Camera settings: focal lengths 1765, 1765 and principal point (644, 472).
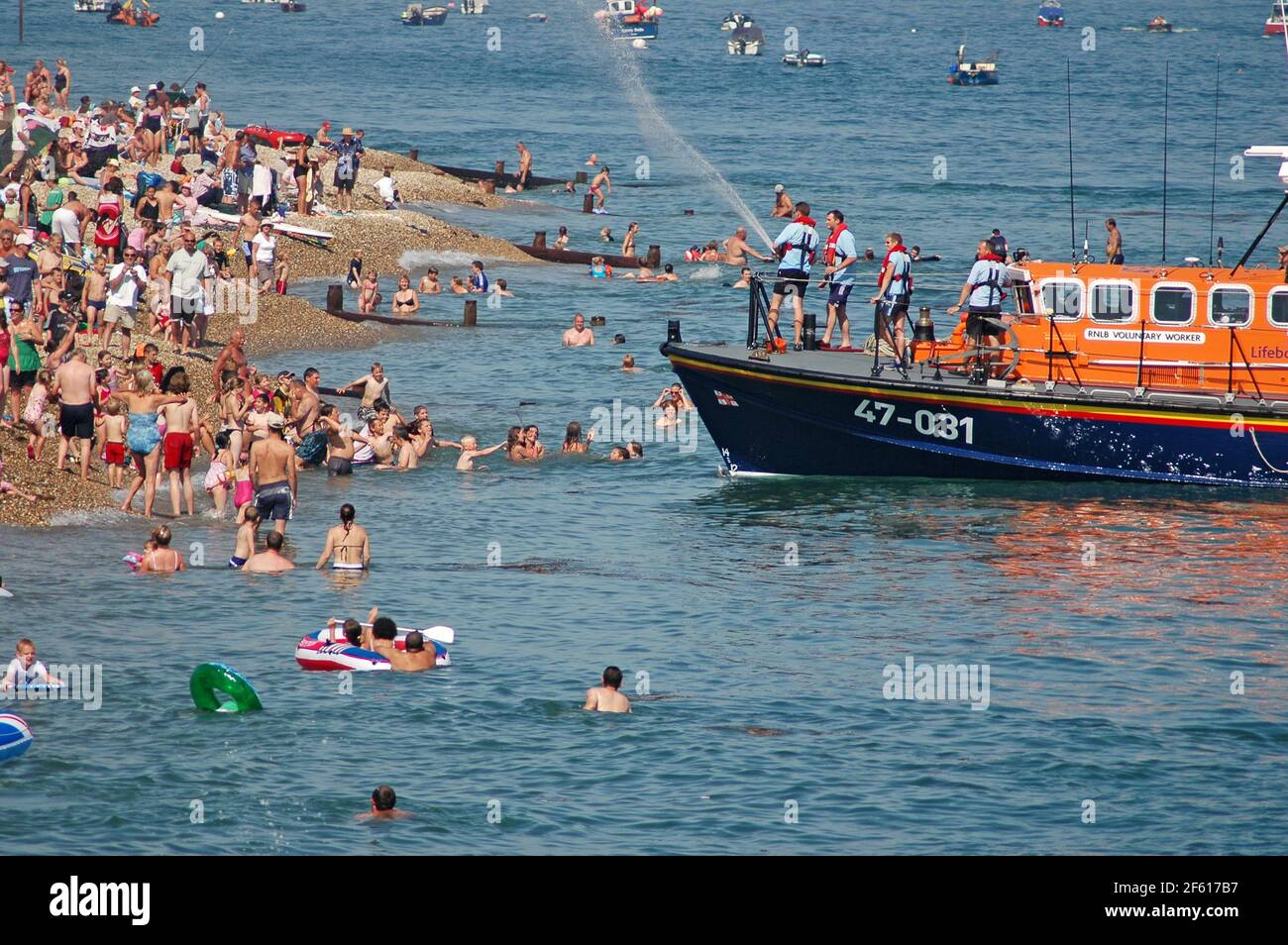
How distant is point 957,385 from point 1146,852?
34.1 ft

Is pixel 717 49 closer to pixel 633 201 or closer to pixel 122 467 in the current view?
pixel 633 201

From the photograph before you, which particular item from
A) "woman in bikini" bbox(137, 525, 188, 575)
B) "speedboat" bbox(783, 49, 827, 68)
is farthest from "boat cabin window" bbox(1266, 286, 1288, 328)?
"speedboat" bbox(783, 49, 827, 68)

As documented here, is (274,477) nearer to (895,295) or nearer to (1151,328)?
(895,295)

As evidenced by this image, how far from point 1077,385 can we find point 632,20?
143475 mm

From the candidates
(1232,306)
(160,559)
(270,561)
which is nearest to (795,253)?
(1232,306)

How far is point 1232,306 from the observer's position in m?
24.8

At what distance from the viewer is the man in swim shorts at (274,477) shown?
932 inches

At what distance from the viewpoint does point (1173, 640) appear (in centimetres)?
2116

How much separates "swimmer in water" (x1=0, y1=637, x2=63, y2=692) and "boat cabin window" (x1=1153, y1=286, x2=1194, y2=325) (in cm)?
1570

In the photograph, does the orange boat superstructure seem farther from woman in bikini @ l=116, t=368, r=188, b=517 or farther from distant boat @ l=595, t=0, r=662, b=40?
distant boat @ l=595, t=0, r=662, b=40

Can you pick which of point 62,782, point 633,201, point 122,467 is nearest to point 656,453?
point 122,467

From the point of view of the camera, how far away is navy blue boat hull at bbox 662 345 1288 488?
81.7 ft

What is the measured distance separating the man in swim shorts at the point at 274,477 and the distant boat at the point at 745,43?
128485 mm

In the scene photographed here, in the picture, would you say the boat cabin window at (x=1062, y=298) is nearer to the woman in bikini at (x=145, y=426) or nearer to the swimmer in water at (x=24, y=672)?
the woman in bikini at (x=145, y=426)
